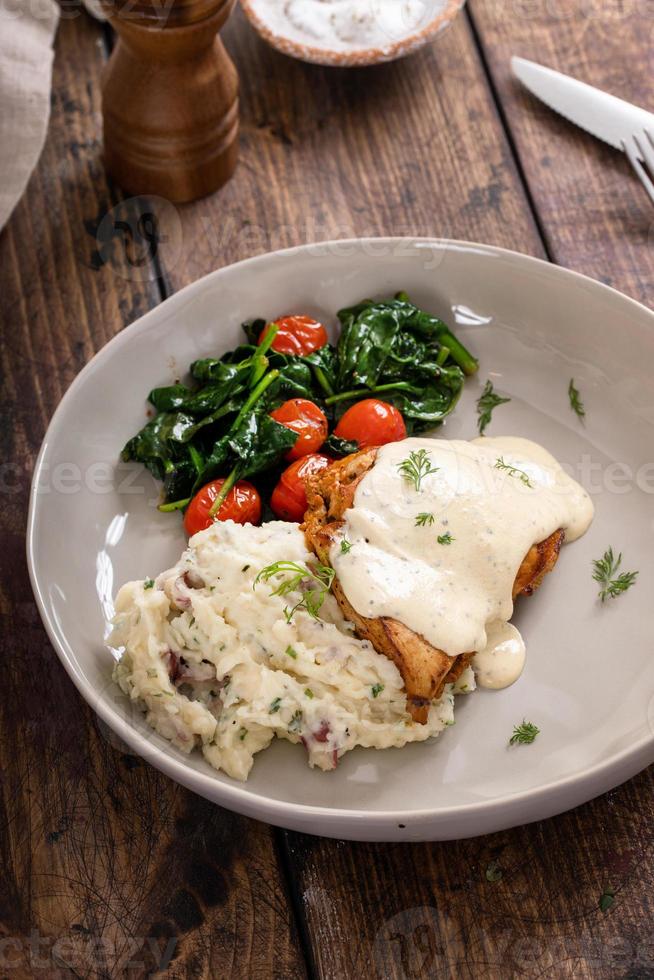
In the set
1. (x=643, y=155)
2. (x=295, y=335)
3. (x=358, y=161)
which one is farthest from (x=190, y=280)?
(x=643, y=155)

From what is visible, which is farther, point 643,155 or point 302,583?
point 643,155

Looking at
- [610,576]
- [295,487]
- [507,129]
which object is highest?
[507,129]

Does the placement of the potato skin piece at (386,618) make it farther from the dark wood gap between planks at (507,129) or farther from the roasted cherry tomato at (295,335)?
the dark wood gap between planks at (507,129)

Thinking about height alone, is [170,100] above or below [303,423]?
above

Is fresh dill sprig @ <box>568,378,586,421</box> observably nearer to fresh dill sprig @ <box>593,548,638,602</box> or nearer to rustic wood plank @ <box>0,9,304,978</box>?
fresh dill sprig @ <box>593,548,638,602</box>

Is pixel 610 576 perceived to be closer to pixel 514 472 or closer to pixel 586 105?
pixel 514 472

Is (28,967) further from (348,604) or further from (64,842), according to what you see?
(348,604)

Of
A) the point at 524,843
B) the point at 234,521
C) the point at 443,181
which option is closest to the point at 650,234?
the point at 443,181

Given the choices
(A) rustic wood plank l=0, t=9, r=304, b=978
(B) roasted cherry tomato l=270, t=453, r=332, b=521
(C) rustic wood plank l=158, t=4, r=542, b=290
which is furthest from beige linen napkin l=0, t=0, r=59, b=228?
(B) roasted cherry tomato l=270, t=453, r=332, b=521
